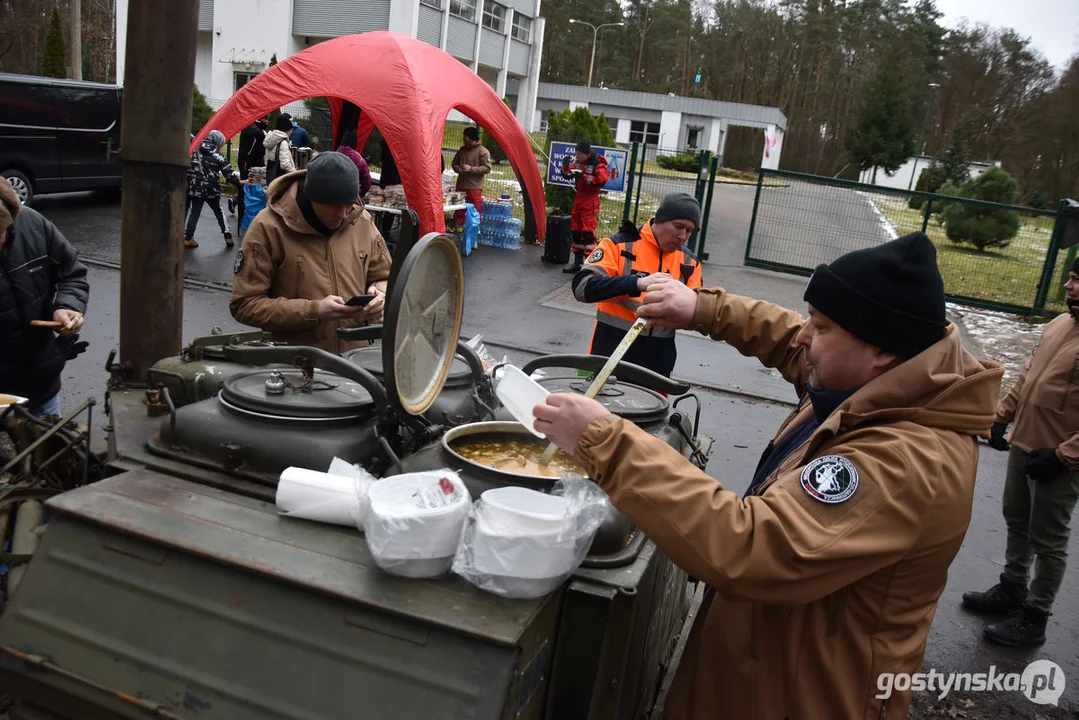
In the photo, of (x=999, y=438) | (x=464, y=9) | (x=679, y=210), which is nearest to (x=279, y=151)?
(x=679, y=210)

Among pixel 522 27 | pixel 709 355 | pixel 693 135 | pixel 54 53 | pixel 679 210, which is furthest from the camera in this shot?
pixel 693 135

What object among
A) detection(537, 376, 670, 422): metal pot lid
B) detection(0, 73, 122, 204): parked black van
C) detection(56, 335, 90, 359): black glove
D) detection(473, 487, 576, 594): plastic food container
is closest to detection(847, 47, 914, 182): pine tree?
detection(0, 73, 122, 204): parked black van

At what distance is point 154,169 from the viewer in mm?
2973

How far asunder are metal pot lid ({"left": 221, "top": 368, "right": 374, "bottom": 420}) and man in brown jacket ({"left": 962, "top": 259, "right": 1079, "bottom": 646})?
3222mm

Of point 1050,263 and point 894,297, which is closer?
point 894,297

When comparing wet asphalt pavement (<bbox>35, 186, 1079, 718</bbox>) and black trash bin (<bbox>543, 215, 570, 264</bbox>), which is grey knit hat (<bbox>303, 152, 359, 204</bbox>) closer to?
wet asphalt pavement (<bbox>35, 186, 1079, 718</bbox>)

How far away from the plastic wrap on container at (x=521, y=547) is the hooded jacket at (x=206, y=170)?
419 inches

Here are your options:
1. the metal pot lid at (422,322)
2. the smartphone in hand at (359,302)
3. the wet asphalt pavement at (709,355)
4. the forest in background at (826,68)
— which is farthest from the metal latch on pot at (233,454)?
the forest in background at (826,68)

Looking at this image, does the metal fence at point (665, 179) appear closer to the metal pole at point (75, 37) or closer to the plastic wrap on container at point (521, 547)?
the plastic wrap on container at point (521, 547)

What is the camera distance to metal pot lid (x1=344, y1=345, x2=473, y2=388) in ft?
8.98

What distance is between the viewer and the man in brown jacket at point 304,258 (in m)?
3.35

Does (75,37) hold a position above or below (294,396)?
above

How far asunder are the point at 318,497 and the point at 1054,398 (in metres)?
3.59

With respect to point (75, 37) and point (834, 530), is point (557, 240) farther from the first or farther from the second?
point (75, 37)
